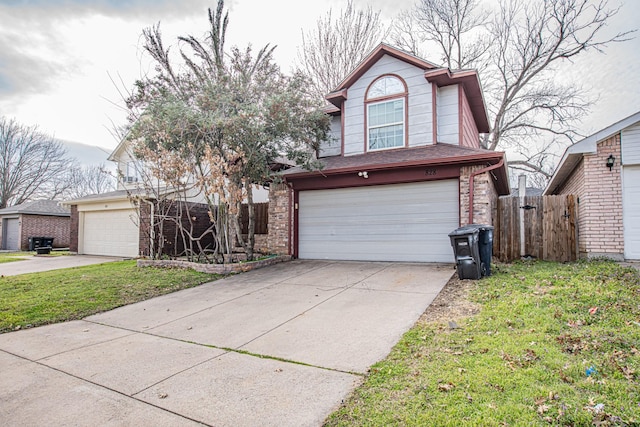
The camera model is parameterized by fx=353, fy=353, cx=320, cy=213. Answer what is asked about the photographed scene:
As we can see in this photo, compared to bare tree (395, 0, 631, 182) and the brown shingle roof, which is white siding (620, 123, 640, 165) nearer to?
the brown shingle roof

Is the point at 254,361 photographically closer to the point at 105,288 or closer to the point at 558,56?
the point at 105,288

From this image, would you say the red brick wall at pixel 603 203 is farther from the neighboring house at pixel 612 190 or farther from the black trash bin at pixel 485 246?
the black trash bin at pixel 485 246

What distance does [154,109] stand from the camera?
30.7 ft

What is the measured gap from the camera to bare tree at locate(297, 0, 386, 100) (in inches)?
727

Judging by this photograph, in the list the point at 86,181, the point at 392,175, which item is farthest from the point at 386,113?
the point at 86,181

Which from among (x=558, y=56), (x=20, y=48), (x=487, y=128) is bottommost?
(x=487, y=128)

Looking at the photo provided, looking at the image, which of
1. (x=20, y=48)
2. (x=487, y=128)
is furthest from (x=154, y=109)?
(x=487, y=128)

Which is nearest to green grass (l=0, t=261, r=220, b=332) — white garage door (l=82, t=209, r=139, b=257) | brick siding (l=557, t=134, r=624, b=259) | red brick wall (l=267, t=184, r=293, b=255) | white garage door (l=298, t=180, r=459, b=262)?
red brick wall (l=267, t=184, r=293, b=255)

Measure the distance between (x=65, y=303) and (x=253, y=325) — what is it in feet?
12.6

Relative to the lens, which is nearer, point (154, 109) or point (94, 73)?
point (154, 109)

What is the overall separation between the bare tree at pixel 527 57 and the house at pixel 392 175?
952 cm

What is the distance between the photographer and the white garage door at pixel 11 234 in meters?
20.6

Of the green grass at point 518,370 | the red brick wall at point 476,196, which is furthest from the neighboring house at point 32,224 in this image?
the green grass at point 518,370

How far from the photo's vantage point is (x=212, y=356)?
380 cm
